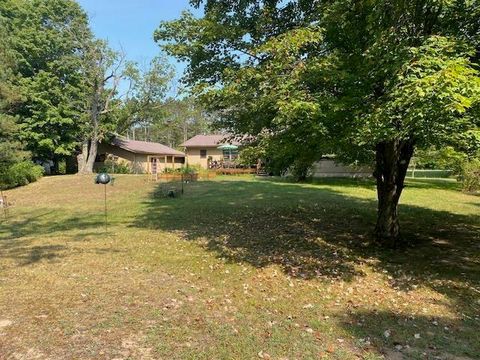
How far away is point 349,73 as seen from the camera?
6609 mm

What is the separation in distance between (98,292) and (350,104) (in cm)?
489

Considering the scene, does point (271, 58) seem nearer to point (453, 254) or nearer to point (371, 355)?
point (371, 355)

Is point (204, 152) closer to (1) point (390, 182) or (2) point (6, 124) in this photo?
(2) point (6, 124)

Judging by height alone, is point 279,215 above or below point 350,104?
below

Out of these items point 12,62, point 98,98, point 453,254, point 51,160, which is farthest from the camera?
point 51,160

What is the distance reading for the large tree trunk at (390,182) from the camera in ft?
28.1

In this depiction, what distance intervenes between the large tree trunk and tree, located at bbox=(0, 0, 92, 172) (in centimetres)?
2801

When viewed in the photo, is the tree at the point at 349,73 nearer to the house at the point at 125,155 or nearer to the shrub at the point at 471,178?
the shrub at the point at 471,178

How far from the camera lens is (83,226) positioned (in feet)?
41.5

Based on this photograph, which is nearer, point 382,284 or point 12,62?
point 382,284

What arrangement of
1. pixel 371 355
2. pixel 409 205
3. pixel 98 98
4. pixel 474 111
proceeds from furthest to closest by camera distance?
pixel 98 98 < pixel 409 205 < pixel 474 111 < pixel 371 355

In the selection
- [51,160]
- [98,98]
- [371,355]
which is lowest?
[371,355]

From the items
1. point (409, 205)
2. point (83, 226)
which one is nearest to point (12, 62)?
point (83, 226)

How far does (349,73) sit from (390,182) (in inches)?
130
